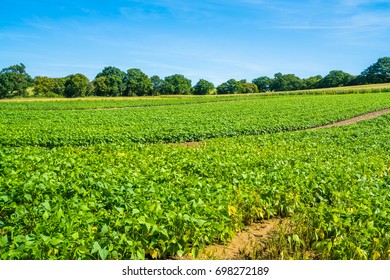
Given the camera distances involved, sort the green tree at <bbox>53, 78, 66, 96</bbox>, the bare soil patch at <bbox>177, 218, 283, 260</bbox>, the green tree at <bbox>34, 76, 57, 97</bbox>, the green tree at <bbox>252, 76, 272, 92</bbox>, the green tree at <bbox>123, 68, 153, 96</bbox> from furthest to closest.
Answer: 1. the green tree at <bbox>252, 76, 272, 92</bbox>
2. the green tree at <bbox>123, 68, 153, 96</bbox>
3. the green tree at <bbox>53, 78, 66, 96</bbox>
4. the green tree at <bbox>34, 76, 57, 97</bbox>
5. the bare soil patch at <bbox>177, 218, 283, 260</bbox>

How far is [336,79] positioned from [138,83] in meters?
83.6

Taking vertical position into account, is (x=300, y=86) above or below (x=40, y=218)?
above

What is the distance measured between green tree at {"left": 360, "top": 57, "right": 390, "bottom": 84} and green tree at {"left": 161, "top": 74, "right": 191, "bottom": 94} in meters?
70.8

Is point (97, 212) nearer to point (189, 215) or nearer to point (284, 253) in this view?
point (189, 215)

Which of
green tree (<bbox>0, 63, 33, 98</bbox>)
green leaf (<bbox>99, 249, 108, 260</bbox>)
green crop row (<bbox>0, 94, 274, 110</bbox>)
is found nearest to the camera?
green leaf (<bbox>99, 249, 108, 260</bbox>)

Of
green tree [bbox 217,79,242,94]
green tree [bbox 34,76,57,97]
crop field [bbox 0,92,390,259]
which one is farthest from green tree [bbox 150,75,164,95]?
crop field [bbox 0,92,390,259]

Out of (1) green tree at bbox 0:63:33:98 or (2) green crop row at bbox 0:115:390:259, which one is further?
(1) green tree at bbox 0:63:33:98

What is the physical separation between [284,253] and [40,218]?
14.1 ft

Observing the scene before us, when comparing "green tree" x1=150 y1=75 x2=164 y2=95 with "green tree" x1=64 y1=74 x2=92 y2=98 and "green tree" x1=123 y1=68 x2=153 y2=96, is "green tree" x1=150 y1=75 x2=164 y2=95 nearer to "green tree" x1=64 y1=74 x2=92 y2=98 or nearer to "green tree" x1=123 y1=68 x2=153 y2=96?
"green tree" x1=123 y1=68 x2=153 y2=96

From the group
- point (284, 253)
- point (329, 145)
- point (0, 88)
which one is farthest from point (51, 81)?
point (284, 253)

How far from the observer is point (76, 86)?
110 m

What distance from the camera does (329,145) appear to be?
1700 cm

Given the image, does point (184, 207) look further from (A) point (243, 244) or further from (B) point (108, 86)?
(B) point (108, 86)

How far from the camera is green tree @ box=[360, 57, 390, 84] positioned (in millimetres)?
124250
